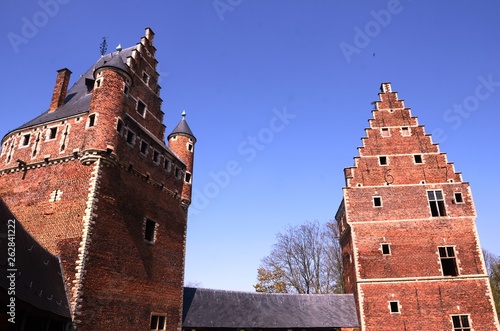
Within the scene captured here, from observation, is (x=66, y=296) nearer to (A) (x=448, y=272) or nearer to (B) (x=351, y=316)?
(B) (x=351, y=316)

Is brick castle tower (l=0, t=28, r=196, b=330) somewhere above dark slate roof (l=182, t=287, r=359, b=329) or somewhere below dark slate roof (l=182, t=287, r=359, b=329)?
above

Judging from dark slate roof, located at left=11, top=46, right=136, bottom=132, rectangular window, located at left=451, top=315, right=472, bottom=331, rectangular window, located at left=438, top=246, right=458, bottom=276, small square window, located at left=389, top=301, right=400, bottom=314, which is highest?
dark slate roof, located at left=11, top=46, right=136, bottom=132

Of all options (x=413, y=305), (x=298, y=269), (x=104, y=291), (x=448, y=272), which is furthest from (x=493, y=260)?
(x=104, y=291)

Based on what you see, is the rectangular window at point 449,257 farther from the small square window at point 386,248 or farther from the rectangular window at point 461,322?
the small square window at point 386,248

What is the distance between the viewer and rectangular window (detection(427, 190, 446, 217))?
888 inches

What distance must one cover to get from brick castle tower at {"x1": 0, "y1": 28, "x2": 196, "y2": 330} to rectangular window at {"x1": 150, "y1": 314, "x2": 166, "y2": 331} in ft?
0.16

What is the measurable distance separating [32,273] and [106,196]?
5.37 metres

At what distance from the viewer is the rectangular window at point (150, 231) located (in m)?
19.1

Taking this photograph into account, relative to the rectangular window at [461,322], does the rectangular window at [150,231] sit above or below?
above

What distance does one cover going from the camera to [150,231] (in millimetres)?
19469

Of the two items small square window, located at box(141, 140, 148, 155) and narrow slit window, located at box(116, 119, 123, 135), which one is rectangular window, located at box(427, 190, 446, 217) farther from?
narrow slit window, located at box(116, 119, 123, 135)

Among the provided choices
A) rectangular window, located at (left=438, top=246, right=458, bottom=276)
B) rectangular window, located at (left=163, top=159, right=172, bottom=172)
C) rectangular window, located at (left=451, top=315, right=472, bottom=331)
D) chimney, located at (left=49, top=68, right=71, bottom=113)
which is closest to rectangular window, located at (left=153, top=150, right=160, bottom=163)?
rectangular window, located at (left=163, top=159, right=172, bottom=172)

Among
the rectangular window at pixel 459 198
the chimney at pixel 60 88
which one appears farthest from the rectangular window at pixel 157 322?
the rectangular window at pixel 459 198

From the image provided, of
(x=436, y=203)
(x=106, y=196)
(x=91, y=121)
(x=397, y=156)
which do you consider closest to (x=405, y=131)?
(x=397, y=156)
